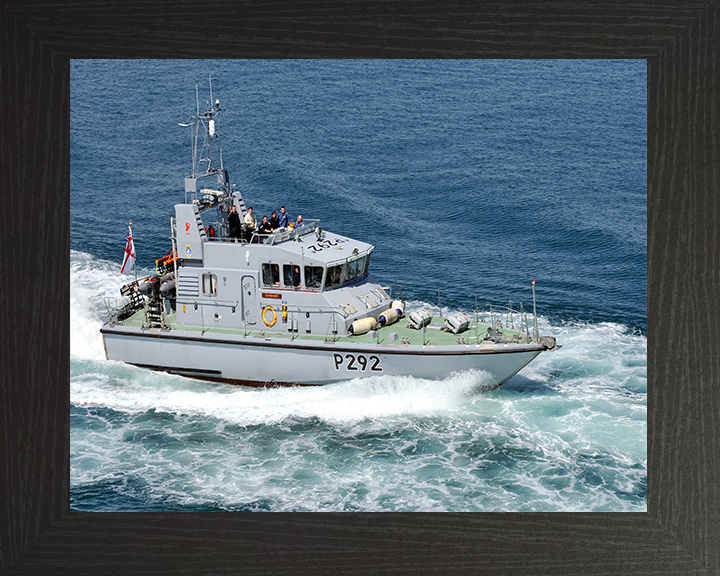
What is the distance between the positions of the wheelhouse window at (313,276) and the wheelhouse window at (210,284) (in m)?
1.85

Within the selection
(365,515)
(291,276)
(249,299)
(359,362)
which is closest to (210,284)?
(249,299)

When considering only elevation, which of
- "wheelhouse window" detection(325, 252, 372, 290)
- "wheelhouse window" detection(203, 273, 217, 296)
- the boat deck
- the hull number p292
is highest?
"wheelhouse window" detection(325, 252, 372, 290)

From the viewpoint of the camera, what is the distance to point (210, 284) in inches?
764

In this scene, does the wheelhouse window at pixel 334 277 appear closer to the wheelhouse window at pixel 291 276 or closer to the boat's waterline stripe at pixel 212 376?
the wheelhouse window at pixel 291 276

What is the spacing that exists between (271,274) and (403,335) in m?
2.74

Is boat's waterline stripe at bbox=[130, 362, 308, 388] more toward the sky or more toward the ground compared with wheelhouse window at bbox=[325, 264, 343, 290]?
more toward the ground

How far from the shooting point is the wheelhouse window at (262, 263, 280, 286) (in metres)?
18.9

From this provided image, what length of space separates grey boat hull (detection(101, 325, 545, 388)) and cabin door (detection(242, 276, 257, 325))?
0.45 m

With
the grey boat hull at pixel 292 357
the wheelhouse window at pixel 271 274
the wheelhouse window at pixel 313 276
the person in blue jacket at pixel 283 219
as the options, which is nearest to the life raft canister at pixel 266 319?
the grey boat hull at pixel 292 357

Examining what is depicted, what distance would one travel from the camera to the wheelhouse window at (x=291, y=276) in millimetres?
18797

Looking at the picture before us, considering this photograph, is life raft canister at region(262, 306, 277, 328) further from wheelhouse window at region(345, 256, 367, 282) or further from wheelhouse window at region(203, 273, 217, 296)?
wheelhouse window at region(345, 256, 367, 282)

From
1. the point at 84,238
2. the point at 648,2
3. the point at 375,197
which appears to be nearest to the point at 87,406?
the point at 84,238

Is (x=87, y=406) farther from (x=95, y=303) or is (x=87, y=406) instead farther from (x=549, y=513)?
(x=549, y=513)

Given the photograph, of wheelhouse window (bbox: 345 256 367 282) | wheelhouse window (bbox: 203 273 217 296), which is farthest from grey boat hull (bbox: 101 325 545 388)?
wheelhouse window (bbox: 345 256 367 282)
